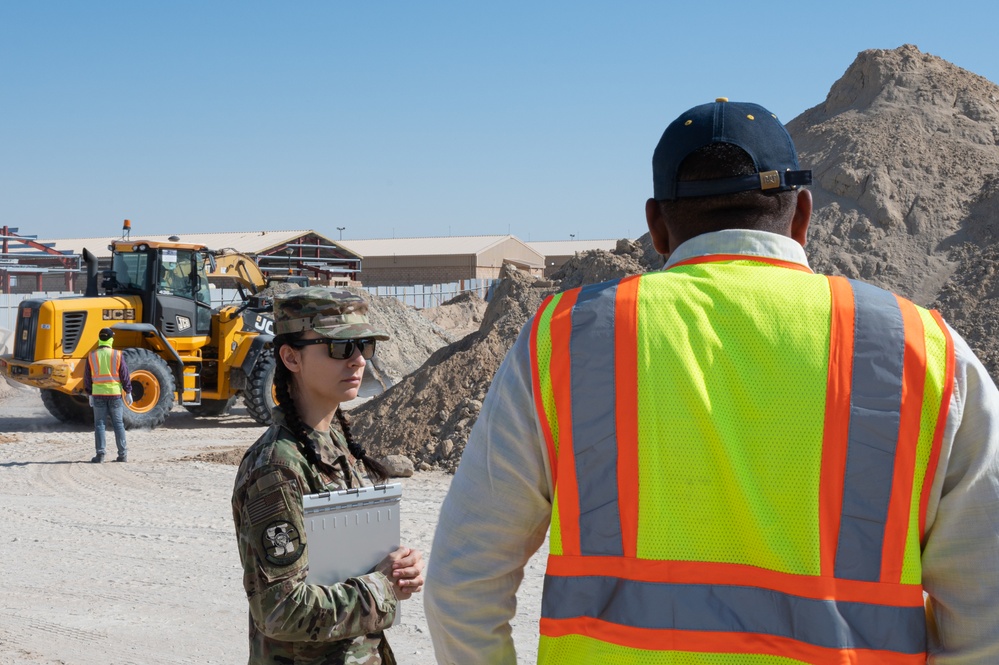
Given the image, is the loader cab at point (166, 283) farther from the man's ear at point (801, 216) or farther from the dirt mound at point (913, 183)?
the man's ear at point (801, 216)

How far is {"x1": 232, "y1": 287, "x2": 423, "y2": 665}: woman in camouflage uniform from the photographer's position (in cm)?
238

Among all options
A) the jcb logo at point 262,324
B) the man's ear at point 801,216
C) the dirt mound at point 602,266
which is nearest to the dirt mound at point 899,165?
the dirt mound at point 602,266

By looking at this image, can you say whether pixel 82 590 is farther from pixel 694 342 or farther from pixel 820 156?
pixel 820 156

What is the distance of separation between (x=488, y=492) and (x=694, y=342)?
425mm

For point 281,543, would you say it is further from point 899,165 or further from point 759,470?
point 899,165

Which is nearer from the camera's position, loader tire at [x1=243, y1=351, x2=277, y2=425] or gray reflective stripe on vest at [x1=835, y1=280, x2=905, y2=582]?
gray reflective stripe on vest at [x1=835, y1=280, x2=905, y2=582]

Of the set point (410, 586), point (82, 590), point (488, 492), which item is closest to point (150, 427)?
point (82, 590)

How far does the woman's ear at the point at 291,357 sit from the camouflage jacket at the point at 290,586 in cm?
26

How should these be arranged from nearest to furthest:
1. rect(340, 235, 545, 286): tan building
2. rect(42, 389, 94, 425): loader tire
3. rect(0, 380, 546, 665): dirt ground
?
1. rect(0, 380, 546, 665): dirt ground
2. rect(42, 389, 94, 425): loader tire
3. rect(340, 235, 545, 286): tan building

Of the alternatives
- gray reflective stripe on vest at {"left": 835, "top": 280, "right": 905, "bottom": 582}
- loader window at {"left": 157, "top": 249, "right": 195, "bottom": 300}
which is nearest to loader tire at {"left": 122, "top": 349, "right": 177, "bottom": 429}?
loader window at {"left": 157, "top": 249, "right": 195, "bottom": 300}

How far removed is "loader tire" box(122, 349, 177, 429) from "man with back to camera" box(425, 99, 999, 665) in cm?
1357

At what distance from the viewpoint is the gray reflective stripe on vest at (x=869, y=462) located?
4.90 ft

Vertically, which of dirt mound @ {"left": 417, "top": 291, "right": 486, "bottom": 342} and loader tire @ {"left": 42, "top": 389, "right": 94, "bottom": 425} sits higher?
dirt mound @ {"left": 417, "top": 291, "right": 486, "bottom": 342}

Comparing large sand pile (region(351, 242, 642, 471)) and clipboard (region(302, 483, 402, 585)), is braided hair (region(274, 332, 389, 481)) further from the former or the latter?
large sand pile (region(351, 242, 642, 471))
